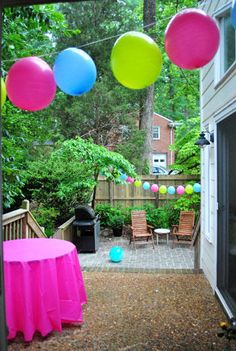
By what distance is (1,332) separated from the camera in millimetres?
1902

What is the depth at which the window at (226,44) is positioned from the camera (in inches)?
150

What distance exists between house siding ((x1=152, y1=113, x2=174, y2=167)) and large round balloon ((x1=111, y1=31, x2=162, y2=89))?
73.0 feet

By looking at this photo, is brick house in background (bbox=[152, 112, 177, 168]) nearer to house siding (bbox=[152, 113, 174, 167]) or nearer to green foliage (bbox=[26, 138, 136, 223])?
house siding (bbox=[152, 113, 174, 167])

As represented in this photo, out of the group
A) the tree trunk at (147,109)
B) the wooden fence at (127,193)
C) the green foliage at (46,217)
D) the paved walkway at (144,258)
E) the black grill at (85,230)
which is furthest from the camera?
the tree trunk at (147,109)

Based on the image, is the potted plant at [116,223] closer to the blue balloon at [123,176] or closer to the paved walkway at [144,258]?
the paved walkway at [144,258]

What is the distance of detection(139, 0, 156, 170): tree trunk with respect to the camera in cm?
1207

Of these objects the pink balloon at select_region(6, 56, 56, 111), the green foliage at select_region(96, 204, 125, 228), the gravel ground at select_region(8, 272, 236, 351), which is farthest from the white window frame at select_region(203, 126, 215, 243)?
the green foliage at select_region(96, 204, 125, 228)

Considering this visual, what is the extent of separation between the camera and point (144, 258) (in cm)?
724

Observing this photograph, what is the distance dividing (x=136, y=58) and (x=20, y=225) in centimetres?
323

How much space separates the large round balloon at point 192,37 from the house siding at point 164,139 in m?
22.3

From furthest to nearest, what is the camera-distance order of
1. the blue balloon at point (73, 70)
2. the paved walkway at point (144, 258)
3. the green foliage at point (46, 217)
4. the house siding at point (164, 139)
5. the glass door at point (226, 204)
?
1. the house siding at point (164, 139)
2. the green foliage at point (46, 217)
3. the paved walkway at point (144, 258)
4. the glass door at point (226, 204)
5. the blue balloon at point (73, 70)

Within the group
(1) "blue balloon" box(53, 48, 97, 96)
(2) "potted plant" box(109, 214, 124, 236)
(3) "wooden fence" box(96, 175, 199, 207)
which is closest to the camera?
(1) "blue balloon" box(53, 48, 97, 96)

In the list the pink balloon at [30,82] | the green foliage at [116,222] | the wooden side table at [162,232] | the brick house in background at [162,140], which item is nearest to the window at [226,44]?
the pink balloon at [30,82]

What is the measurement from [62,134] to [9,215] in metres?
8.20
